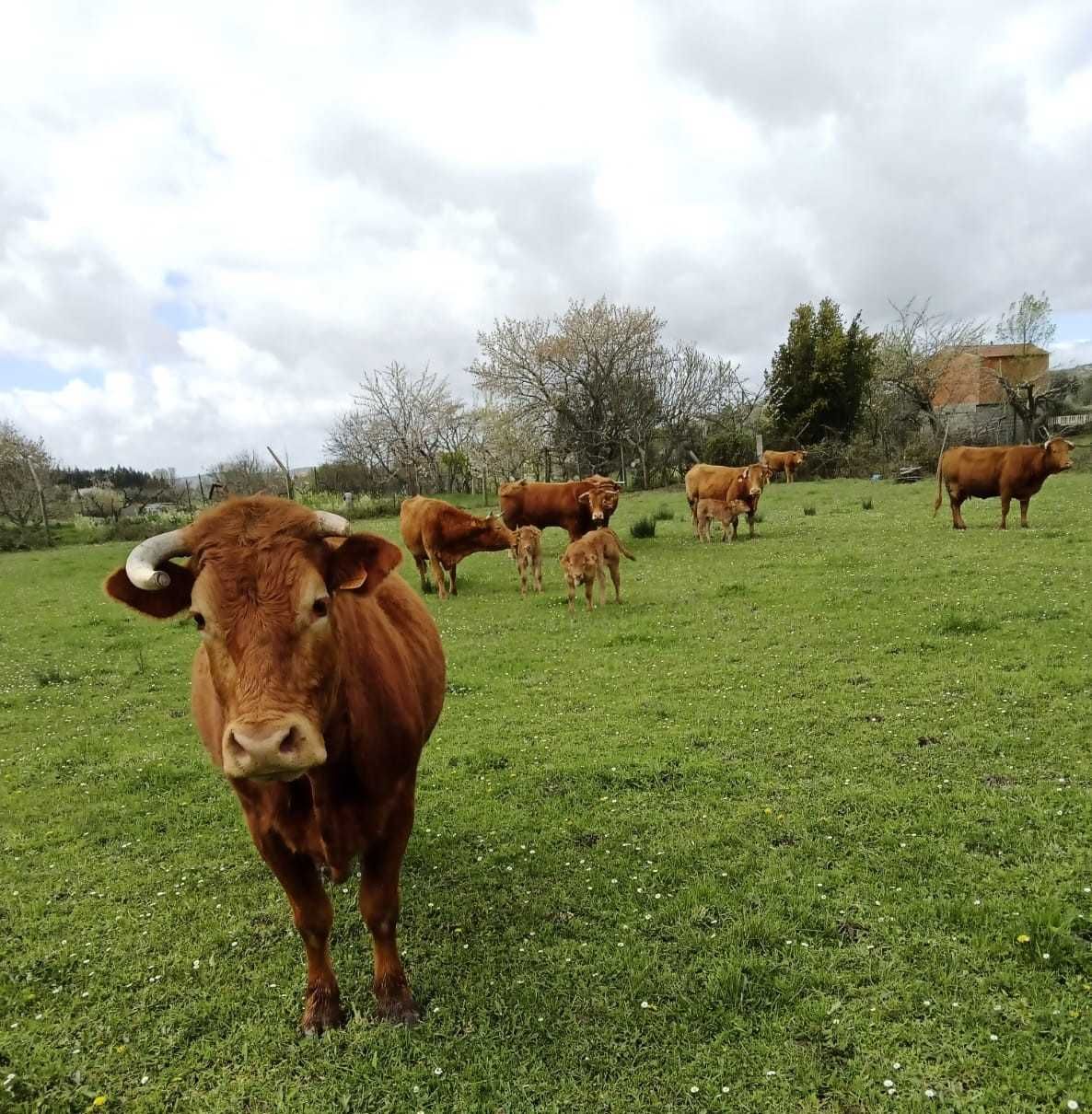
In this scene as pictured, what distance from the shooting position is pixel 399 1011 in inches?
128

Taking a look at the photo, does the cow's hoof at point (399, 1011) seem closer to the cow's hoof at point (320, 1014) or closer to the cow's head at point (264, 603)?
the cow's hoof at point (320, 1014)

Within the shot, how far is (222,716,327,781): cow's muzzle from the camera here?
2178 mm

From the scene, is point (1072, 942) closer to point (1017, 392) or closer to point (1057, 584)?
point (1057, 584)

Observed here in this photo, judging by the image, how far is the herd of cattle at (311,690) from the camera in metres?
2.36

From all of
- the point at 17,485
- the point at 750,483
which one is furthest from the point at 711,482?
the point at 17,485

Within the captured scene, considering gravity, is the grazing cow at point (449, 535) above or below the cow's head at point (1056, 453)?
below

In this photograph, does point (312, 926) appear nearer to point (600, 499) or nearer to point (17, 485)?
point (600, 499)

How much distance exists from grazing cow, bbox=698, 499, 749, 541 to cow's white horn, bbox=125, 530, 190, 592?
1572 centimetres

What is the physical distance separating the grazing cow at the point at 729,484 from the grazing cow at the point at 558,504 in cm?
306

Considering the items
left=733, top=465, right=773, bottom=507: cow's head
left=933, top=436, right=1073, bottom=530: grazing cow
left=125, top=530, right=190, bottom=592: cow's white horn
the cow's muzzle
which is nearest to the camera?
the cow's muzzle

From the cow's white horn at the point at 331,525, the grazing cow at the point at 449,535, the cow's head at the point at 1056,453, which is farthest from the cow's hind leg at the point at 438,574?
Answer: the cow's head at the point at 1056,453

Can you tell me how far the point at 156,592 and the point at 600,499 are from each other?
44.9ft

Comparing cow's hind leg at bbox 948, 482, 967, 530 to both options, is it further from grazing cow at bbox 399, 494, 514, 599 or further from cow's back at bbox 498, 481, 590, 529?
grazing cow at bbox 399, 494, 514, 599

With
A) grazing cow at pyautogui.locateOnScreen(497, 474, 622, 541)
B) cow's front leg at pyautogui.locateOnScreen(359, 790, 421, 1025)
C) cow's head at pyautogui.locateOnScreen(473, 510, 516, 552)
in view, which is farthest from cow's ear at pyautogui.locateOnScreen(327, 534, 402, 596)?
grazing cow at pyautogui.locateOnScreen(497, 474, 622, 541)
